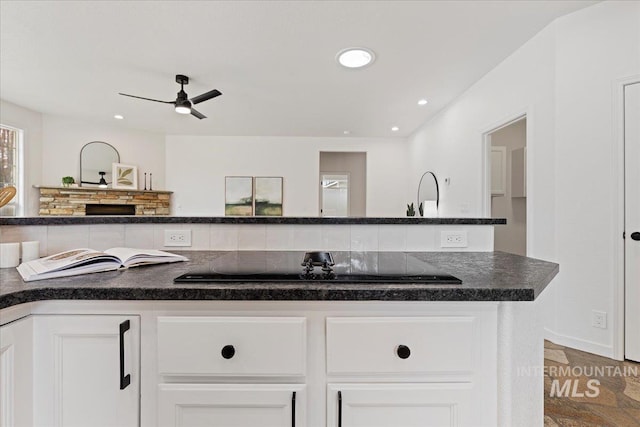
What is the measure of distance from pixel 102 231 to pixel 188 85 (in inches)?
106

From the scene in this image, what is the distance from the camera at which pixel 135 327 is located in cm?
65

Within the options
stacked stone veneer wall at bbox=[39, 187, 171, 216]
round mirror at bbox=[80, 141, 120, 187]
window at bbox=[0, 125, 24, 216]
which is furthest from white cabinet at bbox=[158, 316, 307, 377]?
round mirror at bbox=[80, 141, 120, 187]

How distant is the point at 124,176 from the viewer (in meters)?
5.00

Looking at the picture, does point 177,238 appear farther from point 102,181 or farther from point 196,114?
point 102,181

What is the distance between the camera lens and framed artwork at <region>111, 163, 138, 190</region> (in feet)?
16.1

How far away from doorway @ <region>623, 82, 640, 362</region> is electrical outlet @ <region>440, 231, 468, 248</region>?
1.44 m

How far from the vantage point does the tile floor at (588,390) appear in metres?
1.23

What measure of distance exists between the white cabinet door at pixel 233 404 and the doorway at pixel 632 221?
2283mm

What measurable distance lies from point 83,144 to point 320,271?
584cm

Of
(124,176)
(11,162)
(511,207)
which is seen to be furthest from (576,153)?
(11,162)

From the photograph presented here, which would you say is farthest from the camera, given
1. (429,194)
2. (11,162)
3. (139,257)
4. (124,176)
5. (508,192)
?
(124,176)

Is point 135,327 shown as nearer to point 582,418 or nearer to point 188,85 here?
point 582,418

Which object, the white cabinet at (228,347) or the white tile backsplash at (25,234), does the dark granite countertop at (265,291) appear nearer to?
the white cabinet at (228,347)

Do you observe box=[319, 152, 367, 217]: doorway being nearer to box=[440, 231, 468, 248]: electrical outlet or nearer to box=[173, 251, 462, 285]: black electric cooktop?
box=[440, 231, 468, 248]: electrical outlet
